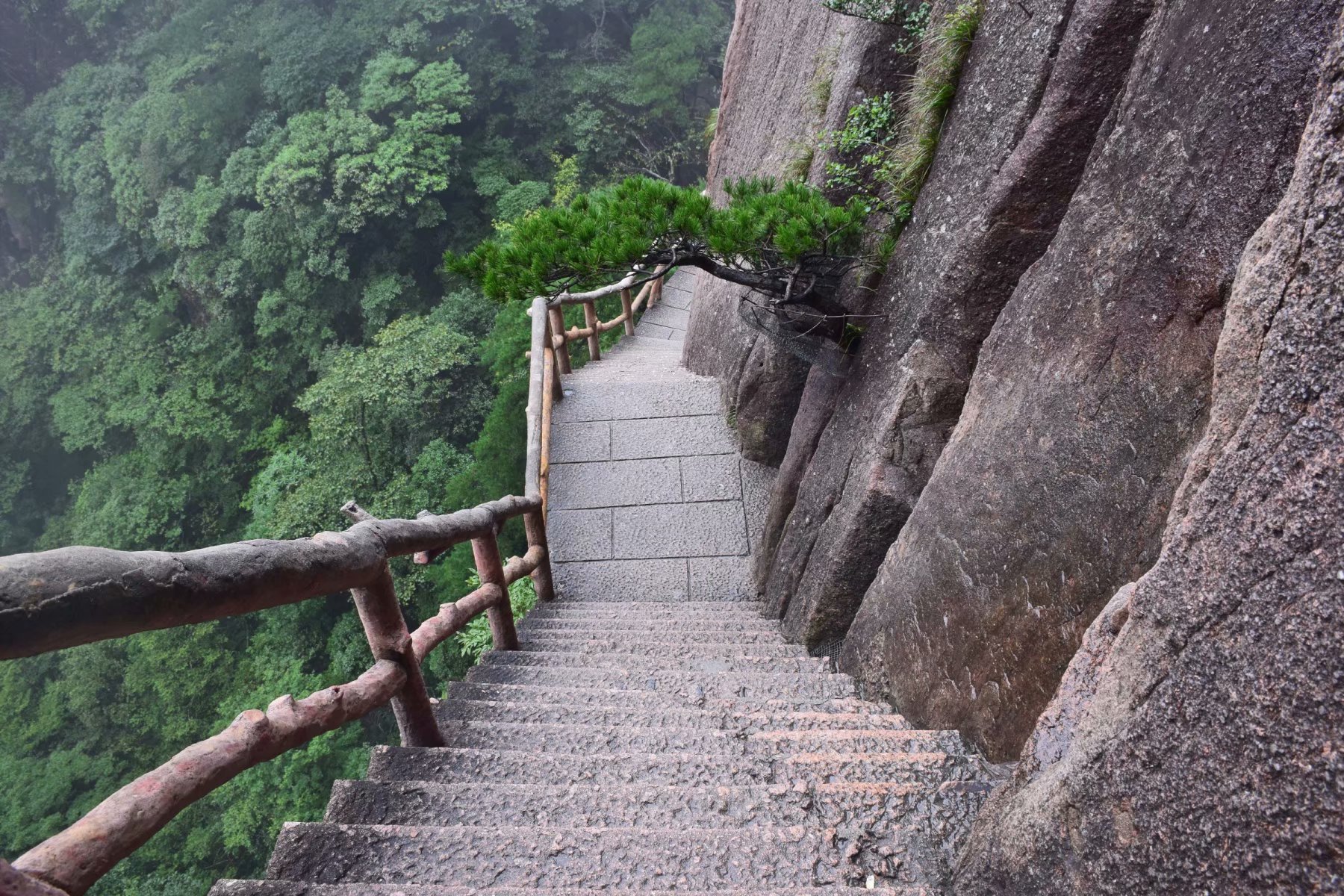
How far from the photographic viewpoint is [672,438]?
19.7 ft

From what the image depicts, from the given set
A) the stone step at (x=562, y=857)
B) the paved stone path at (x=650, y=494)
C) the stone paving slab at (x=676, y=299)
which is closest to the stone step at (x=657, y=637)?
the paved stone path at (x=650, y=494)

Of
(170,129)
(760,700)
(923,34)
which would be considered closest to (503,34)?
(170,129)

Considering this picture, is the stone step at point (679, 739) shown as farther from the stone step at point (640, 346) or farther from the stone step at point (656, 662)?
the stone step at point (640, 346)

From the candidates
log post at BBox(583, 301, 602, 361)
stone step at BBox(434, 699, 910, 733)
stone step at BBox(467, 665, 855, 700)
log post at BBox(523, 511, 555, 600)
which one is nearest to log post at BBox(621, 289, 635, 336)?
log post at BBox(583, 301, 602, 361)

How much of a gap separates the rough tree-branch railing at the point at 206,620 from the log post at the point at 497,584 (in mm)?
311

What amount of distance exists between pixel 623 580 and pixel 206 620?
13.1 ft

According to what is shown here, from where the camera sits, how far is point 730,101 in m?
7.57

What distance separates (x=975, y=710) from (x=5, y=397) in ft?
68.2

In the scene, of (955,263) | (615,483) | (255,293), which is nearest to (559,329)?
(615,483)

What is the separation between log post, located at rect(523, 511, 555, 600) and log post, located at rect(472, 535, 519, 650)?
0.87 metres

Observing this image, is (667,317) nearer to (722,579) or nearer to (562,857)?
(722,579)

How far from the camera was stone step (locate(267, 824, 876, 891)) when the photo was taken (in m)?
1.44

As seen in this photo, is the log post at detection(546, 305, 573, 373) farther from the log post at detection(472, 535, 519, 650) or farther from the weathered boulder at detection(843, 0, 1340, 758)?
the weathered boulder at detection(843, 0, 1340, 758)

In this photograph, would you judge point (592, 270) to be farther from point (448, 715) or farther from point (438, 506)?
point (438, 506)
